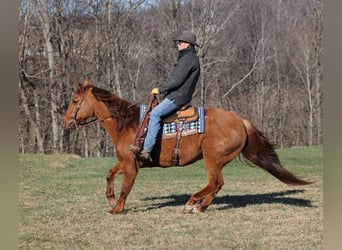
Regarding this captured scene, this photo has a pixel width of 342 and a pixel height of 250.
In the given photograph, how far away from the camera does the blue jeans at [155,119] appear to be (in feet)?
20.1

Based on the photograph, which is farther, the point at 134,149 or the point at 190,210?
the point at 190,210

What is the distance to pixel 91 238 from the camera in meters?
4.98

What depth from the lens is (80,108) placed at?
6.66m

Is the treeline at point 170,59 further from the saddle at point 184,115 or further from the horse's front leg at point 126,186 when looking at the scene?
the saddle at point 184,115

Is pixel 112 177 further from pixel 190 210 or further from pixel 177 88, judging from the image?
pixel 177 88

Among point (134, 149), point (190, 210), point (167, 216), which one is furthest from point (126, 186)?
point (190, 210)

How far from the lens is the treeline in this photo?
20891 mm

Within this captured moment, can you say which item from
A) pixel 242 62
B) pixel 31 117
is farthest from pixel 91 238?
pixel 242 62

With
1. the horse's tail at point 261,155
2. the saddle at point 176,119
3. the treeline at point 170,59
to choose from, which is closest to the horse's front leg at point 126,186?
the saddle at point 176,119

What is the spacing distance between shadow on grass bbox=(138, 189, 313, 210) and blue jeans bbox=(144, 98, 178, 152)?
1.18 meters

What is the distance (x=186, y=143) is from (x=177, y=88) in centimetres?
74

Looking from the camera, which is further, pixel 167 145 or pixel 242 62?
Result: pixel 242 62
